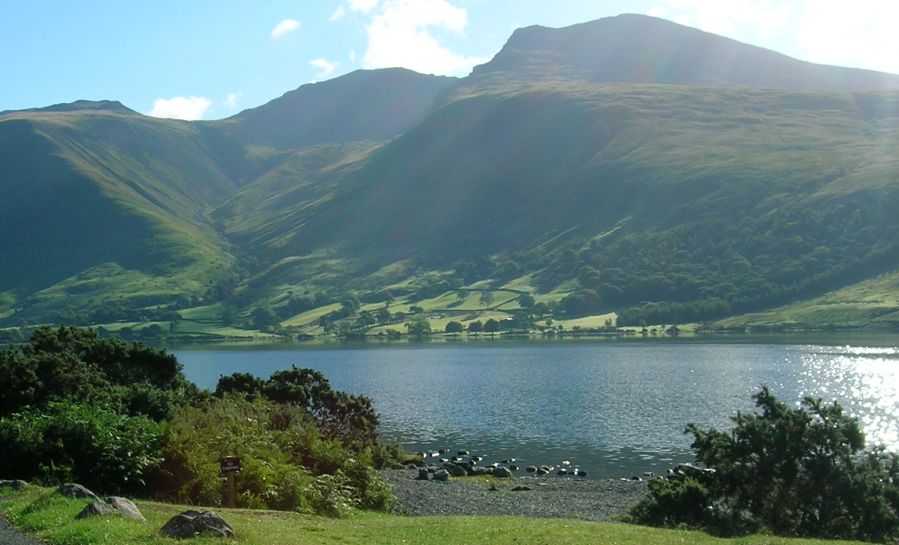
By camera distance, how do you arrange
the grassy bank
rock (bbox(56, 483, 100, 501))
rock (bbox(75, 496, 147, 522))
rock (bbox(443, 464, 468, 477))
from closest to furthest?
the grassy bank, rock (bbox(75, 496, 147, 522)), rock (bbox(56, 483, 100, 501)), rock (bbox(443, 464, 468, 477))

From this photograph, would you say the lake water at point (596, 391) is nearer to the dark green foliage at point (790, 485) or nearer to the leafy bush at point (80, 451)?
the dark green foliage at point (790, 485)

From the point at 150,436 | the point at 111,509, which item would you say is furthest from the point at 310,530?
the point at 150,436

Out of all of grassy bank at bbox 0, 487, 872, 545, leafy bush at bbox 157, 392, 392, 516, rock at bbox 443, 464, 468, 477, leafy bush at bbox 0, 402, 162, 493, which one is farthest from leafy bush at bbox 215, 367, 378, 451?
grassy bank at bbox 0, 487, 872, 545

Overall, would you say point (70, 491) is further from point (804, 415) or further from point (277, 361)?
point (277, 361)

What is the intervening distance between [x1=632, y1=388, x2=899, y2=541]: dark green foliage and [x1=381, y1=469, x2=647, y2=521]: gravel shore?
21.7 feet

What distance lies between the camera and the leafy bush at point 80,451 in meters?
27.2

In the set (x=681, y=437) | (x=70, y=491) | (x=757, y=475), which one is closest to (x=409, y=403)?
(x=681, y=437)

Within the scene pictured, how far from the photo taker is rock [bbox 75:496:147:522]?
1939cm

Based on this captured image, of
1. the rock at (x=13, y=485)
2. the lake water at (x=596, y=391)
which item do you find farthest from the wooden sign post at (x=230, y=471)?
the lake water at (x=596, y=391)

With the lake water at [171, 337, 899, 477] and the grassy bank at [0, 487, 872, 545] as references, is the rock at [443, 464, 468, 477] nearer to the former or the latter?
the lake water at [171, 337, 899, 477]

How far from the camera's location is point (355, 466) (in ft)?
119

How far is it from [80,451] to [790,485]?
2579cm

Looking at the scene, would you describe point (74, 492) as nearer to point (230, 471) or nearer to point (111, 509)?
point (111, 509)

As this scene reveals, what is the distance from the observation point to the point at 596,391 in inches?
4176
